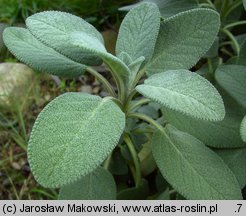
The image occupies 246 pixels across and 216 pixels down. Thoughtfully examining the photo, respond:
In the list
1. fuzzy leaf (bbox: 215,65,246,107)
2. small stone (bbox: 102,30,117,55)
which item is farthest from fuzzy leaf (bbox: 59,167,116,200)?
small stone (bbox: 102,30,117,55)

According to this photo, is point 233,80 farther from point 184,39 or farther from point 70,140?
point 70,140

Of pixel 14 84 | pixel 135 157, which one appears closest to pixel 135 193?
pixel 135 157

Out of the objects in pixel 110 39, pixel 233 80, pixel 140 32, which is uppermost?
pixel 140 32

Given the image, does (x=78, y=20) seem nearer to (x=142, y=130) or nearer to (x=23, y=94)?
(x=142, y=130)

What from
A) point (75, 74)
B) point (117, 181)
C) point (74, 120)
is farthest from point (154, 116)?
point (74, 120)

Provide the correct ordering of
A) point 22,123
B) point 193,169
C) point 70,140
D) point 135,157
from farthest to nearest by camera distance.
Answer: point 22,123 → point 135,157 → point 193,169 → point 70,140

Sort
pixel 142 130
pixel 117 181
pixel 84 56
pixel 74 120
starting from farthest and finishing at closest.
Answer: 1. pixel 117 181
2. pixel 142 130
3. pixel 84 56
4. pixel 74 120
